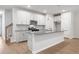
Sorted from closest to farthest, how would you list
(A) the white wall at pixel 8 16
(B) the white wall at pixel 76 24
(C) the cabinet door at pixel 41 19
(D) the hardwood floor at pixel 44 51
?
(D) the hardwood floor at pixel 44 51, (A) the white wall at pixel 8 16, (C) the cabinet door at pixel 41 19, (B) the white wall at pixel 76 24

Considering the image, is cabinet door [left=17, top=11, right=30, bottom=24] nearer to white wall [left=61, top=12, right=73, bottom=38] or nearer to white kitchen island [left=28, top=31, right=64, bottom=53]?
white kitchen island [left=28, top=31, right=64, bottom=53]

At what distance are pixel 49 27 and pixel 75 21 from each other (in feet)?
8.43

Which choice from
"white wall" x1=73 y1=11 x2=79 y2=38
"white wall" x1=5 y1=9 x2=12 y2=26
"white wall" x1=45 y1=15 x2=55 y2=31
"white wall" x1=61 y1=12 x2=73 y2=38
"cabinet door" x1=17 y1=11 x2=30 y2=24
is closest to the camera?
"cabinet door" x1=17 y1=11 x2=30 y2=24

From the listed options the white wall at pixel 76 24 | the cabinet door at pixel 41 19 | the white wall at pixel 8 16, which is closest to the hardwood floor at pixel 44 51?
the white wall at pixel 8 16

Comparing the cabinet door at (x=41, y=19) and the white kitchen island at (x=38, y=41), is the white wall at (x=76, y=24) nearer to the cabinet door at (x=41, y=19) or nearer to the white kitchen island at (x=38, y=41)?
the cabinet door at (x=41, y=19)

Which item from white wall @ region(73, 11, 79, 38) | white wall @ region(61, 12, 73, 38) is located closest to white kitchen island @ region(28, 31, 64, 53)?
white wall @ region(61, 12, 73, 38)

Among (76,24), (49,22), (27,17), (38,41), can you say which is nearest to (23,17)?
(27,17)

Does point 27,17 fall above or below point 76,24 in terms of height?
above

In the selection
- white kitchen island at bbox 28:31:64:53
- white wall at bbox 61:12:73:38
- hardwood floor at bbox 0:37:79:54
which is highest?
white wall at bbox 61:12:73:38

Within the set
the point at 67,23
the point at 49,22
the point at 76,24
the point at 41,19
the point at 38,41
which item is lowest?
the point at 38,41

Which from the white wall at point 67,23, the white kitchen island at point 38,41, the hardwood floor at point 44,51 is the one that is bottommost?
the hardwood floor at point 44,51

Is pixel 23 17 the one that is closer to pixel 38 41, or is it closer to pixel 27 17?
pixel 27 17

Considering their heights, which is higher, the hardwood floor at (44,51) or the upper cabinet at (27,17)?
the upper cabinet at (27,17)
